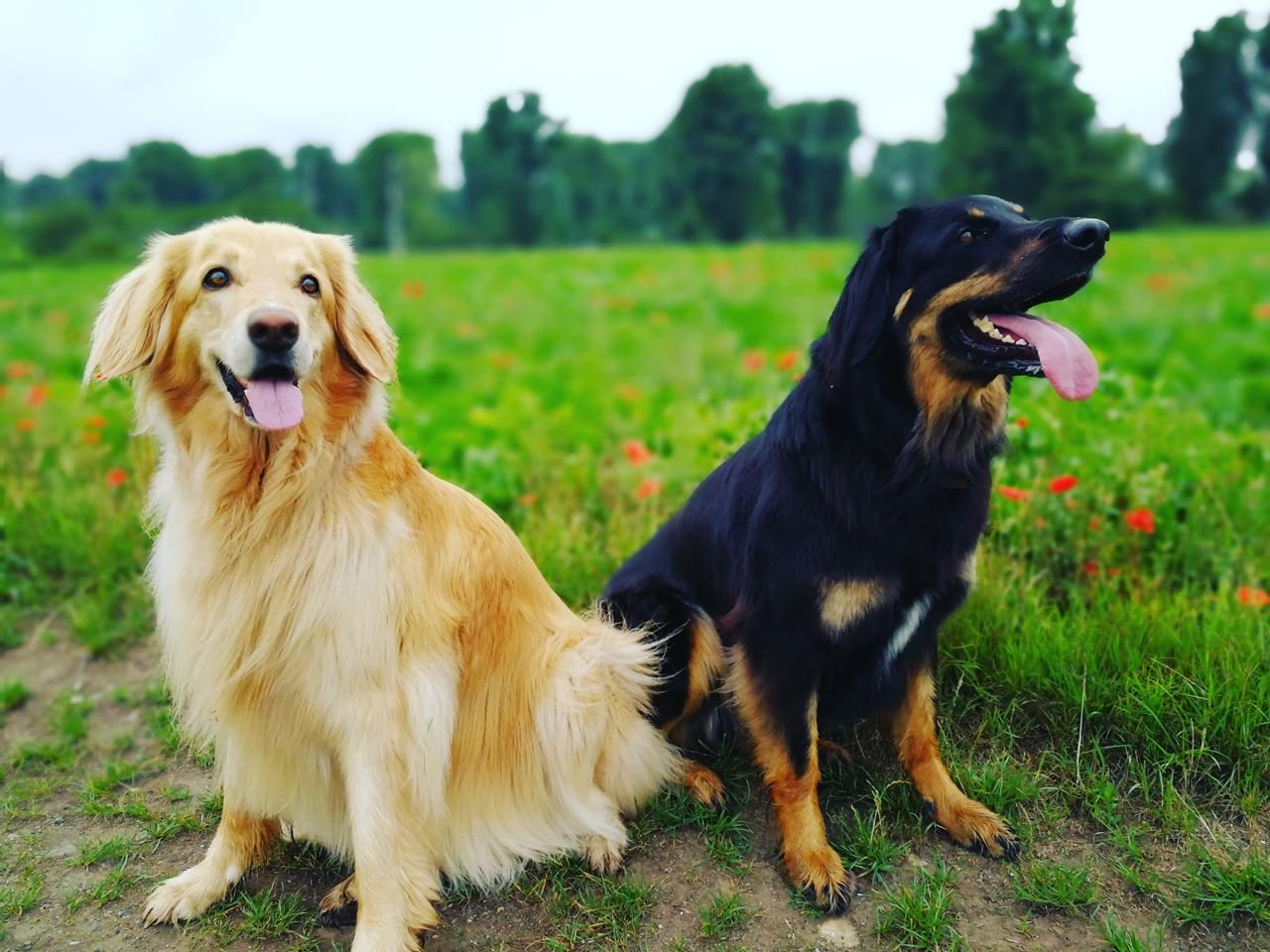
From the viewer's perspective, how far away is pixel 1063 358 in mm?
2193

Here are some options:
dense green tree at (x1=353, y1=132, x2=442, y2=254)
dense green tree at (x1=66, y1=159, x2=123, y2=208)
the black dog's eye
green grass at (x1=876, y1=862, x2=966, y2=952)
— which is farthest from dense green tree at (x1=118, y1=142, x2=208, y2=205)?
dense green tree at (x1=353, y1=132, x2=442, y2=254)

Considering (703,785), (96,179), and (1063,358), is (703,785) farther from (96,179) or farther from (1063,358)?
(96,179)

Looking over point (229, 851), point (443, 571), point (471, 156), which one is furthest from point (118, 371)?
point (471, 156)

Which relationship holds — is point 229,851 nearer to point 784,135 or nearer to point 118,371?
point 118,371

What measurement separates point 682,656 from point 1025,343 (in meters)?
1.39

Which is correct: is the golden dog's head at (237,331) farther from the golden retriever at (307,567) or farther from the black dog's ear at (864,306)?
the black dog's ear at (864,306)

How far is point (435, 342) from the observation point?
10086mm

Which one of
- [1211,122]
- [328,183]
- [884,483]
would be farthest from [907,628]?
[328,183]

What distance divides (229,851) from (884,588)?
2.03 m

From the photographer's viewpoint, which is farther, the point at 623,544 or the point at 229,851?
the point at 623,544

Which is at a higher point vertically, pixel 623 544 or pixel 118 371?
pixel 118 371

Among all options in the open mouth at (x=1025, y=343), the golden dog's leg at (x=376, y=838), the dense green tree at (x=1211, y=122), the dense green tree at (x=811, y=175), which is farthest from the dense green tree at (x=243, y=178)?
the dense green tree at (x=811, y=175)

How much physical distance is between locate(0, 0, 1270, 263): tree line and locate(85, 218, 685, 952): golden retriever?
3.75m

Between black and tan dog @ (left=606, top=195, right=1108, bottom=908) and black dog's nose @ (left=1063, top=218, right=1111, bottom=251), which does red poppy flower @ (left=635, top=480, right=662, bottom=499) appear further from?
black dog's nose @ (left=1063, top=218, right=1111, bottom=251)
